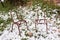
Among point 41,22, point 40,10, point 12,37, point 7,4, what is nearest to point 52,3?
point 40,10

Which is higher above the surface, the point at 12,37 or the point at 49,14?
the point at 49,14

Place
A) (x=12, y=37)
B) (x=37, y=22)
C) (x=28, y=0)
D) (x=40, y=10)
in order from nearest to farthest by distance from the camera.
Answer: (x=12, y=37), (x=37, y=22), (x=40, y=10), (x=28, y=0)

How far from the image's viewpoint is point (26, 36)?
3.32 meters

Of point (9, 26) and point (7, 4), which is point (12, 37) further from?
point (7, 4)

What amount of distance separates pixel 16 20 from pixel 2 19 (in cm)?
26

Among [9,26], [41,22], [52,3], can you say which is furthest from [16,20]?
[52,3]

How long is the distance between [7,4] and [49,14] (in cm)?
90

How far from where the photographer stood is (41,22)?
3588 millimetres

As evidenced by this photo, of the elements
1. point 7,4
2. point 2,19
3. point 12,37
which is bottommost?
point 12,37

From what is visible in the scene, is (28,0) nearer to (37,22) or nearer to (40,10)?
(40,10)

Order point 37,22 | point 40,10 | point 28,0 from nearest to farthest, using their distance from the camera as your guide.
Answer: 1. point 37,22
2. point 40,10
3. point 28,0

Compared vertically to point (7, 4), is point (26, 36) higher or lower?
lower

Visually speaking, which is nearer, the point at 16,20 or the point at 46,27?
the point at 46,27

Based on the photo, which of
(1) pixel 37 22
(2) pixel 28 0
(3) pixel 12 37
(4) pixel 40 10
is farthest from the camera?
(2) pixel 28 0
